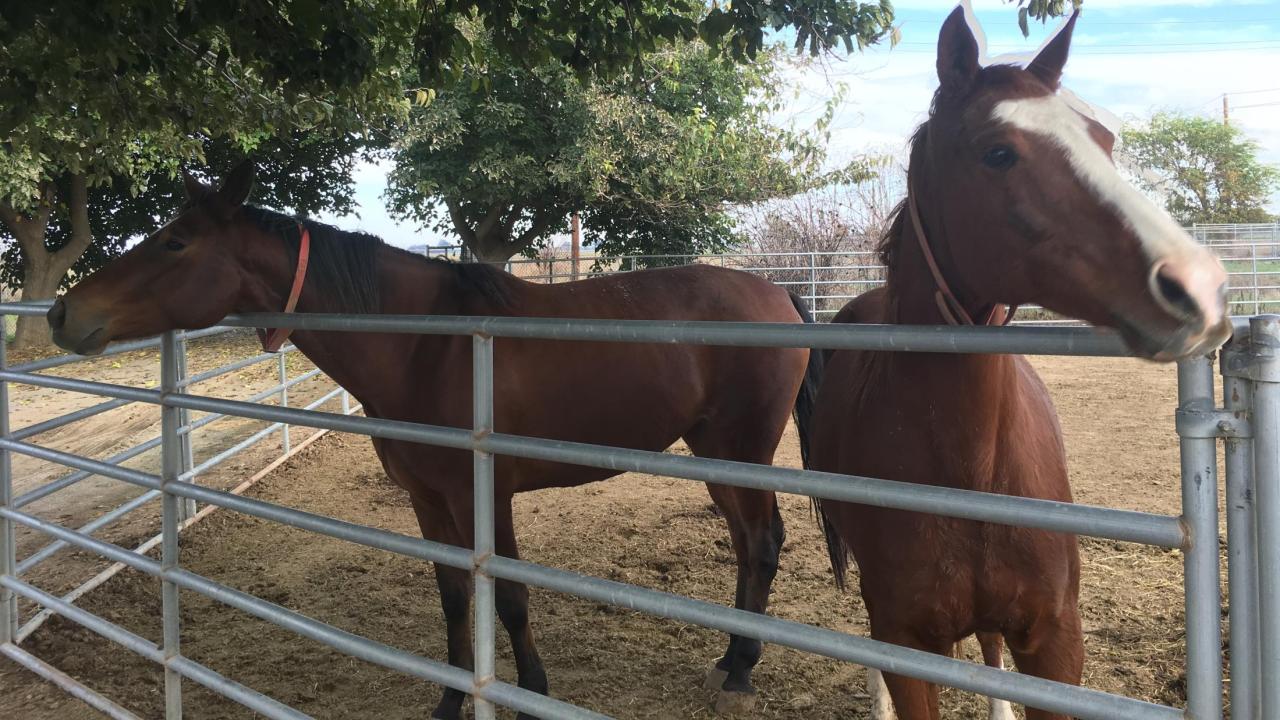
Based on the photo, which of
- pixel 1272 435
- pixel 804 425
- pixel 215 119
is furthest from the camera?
pixel 215 119

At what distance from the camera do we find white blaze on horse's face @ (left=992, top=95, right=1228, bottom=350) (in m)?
1.01

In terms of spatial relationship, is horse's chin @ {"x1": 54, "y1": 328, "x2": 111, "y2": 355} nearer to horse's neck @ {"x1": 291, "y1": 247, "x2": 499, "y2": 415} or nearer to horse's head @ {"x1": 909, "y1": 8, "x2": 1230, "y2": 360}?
horse's neck @ {"x1": 291, "y1": 247, "x2": 499, "y2": 415}

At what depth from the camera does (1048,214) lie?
4.20 ft

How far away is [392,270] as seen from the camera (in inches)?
122

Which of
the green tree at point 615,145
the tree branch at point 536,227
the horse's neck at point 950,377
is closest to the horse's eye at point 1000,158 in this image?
the horse's neck at point 950,377

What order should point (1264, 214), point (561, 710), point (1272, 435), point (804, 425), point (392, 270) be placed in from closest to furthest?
1. point (1272, 435)
2. point (561, 710)
3. point (392, 270)
4. point (804, 425)
5. point (1264, 214)

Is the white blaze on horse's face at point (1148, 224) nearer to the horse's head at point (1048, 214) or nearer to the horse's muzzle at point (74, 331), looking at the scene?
the horse's head at point (1048, 214)

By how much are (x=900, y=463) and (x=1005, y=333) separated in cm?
69

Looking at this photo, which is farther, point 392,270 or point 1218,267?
point 392,270

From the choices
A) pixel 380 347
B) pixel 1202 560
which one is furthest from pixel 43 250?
pixel 1202 560

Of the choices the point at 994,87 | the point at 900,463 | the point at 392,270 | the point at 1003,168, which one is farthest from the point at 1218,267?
the point at 392,270

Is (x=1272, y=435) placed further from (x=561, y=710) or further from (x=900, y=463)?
(x=561, y=710)

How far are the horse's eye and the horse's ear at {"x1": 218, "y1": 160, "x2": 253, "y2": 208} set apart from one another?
2.38 m

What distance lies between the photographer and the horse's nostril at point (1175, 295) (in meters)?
1.01
